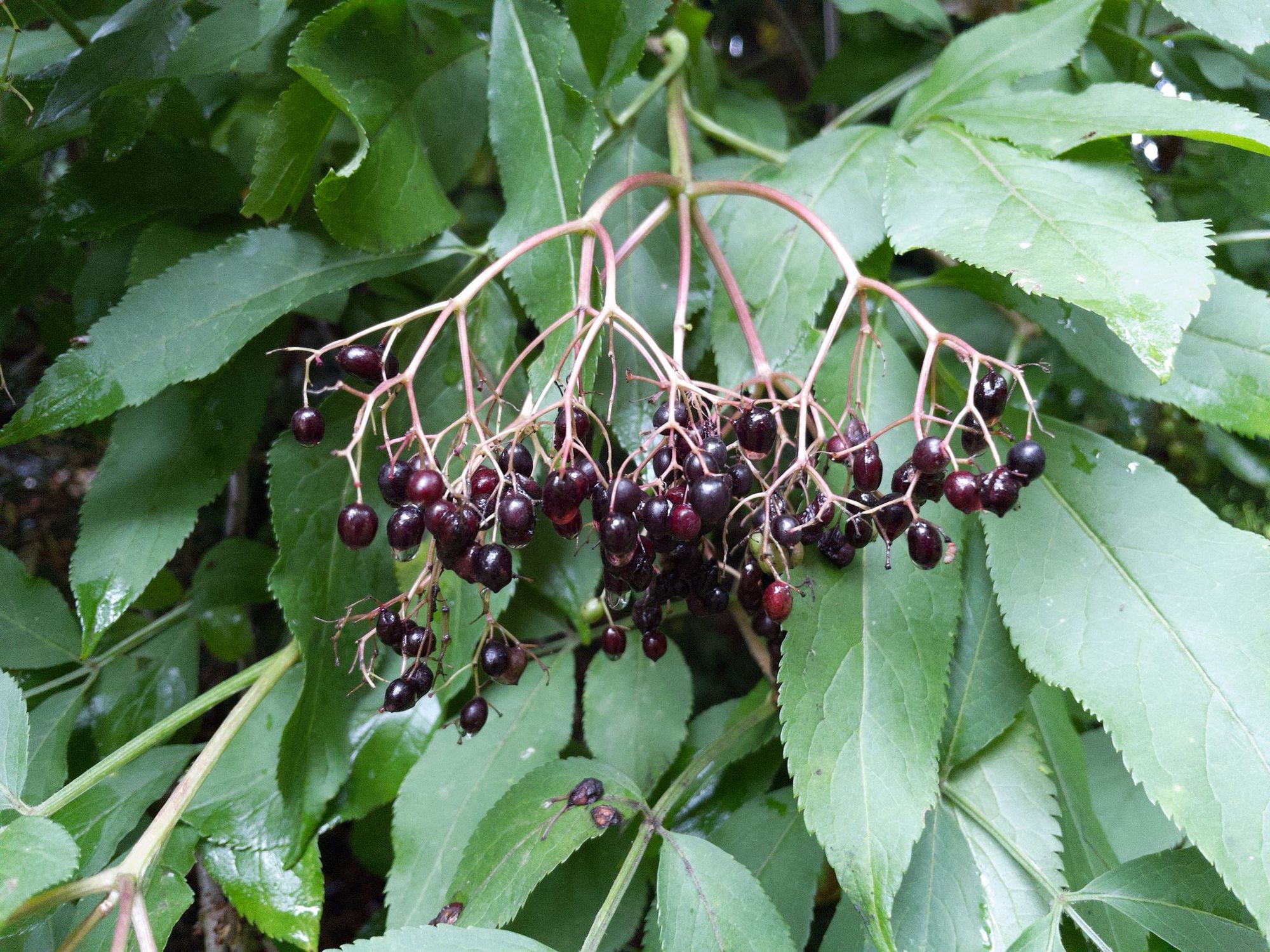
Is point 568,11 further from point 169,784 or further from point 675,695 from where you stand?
point 169,784

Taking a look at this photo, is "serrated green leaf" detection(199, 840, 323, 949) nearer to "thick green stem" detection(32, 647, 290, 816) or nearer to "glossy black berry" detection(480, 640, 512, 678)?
"thick green stem" detection(32, 647, 290, 816)

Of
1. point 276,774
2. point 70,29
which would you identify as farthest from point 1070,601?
point 70,29

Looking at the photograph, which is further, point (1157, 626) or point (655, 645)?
point (655, 645)

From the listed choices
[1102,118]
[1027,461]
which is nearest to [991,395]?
[1027,461]

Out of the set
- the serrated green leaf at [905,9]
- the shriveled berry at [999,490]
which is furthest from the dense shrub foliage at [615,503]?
the serrated green leaf at [905,9]

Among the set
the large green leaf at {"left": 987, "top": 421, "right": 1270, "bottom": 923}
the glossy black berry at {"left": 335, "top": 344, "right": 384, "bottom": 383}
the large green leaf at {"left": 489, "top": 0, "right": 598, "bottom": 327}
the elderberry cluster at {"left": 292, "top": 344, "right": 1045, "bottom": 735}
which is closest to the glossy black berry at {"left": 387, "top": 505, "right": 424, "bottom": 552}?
the elderberry cluster at {"left": 292, "top": 344, "right": 1045, "bottom": 735}

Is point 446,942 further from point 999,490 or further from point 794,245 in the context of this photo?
point 794,245

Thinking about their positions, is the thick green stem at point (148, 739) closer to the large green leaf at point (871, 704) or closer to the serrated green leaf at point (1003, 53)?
the large green leaf at point (871, 704)
